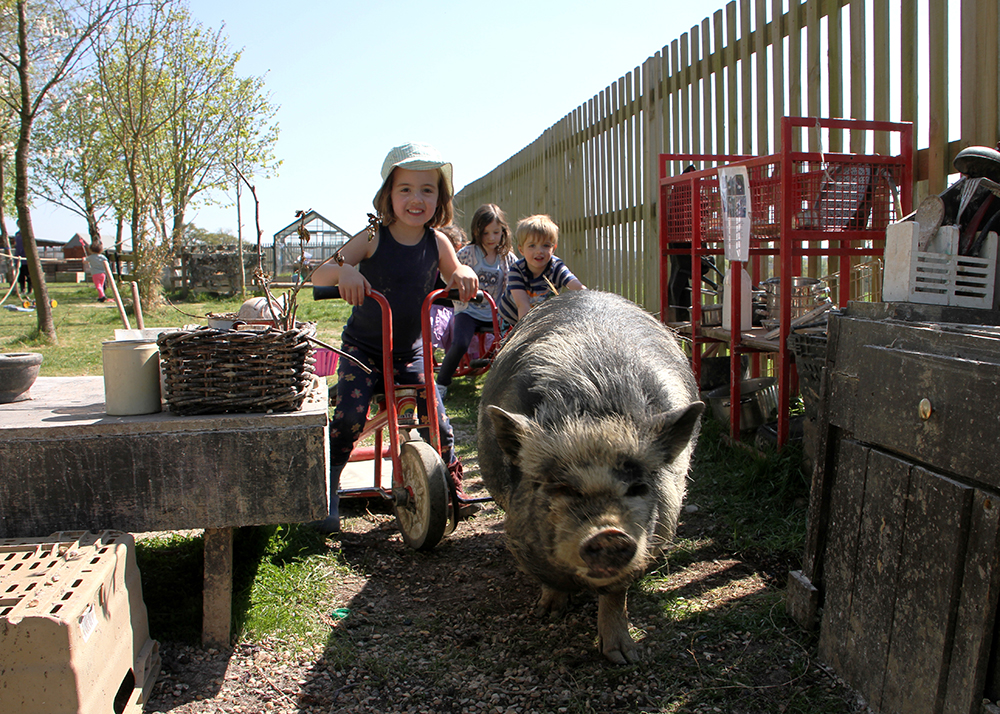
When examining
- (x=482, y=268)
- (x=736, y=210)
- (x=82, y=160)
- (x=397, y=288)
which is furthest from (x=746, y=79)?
(x=82, y=160)

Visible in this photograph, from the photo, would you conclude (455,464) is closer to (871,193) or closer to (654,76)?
(871,193)

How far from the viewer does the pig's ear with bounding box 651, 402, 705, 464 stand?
2.54 metres

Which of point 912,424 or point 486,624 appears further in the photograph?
point 486,624

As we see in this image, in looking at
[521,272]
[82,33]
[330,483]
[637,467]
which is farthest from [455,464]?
[82,33]

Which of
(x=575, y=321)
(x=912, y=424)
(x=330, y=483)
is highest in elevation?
(x=575, y=321)

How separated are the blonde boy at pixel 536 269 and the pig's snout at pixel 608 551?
9.51ft

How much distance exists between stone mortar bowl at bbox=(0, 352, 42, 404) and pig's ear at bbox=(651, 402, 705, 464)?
251 cm

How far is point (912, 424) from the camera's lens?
7.15 ft

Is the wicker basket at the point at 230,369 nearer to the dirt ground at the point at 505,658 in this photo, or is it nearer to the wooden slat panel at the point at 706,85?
the dirt ground at the point at 505,658

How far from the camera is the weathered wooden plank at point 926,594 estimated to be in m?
1.99

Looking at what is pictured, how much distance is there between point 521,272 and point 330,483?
2.28 m

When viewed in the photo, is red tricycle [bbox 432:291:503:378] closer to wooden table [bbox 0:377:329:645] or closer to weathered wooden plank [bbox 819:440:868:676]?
wooden table [bbox 0:377:329:645]

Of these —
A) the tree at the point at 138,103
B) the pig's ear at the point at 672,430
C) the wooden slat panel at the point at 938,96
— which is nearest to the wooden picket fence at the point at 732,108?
Answer: the wooden slat panel at the point at 938,96

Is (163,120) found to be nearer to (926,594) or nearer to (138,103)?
(138,103)
